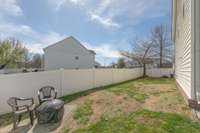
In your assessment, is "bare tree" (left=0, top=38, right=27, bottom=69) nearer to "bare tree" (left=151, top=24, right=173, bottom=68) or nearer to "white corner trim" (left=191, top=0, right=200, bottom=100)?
"bare tree" (left=151, top=24, right=173, bottom=68)

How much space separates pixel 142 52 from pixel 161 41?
3.76 m

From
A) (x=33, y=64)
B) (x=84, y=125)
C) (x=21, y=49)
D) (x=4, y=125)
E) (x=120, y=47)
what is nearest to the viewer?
(x=84, y=125)

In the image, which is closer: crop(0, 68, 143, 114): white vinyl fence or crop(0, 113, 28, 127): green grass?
crop(0, 113, 28, 127): green grass

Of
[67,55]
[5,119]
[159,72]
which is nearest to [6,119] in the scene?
[5,119]

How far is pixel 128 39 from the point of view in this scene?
2834 cm

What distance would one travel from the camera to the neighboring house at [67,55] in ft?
78.6

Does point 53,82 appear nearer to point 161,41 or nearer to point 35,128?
point 35,128

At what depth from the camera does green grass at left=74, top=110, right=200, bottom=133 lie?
3572 mm

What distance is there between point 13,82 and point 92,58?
922 inches

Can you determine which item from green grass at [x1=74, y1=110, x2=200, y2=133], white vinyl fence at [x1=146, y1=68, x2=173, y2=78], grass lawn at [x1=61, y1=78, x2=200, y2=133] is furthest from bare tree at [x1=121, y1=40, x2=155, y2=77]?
green grass at [x1=74, y1=110, x2=200, y2=133]

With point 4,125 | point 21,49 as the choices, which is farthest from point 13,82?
point 21,49

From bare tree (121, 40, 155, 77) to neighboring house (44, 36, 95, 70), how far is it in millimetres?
6978

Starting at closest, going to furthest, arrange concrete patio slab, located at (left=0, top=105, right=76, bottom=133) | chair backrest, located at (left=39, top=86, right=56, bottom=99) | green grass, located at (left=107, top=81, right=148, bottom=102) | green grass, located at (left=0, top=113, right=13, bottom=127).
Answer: concrete patio slab, located at (left=0, top=105, right=76, bottom=133) → green grass, located at (left=0, top=113, right=13, bottom=127) → chair backrest, located at (left=39, top=86, right=56, bottom=99) → green grass, located at (left=107, top=81, right=148, bottom=102)

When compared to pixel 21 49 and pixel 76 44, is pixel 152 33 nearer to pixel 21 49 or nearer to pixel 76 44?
pixel 76 44
